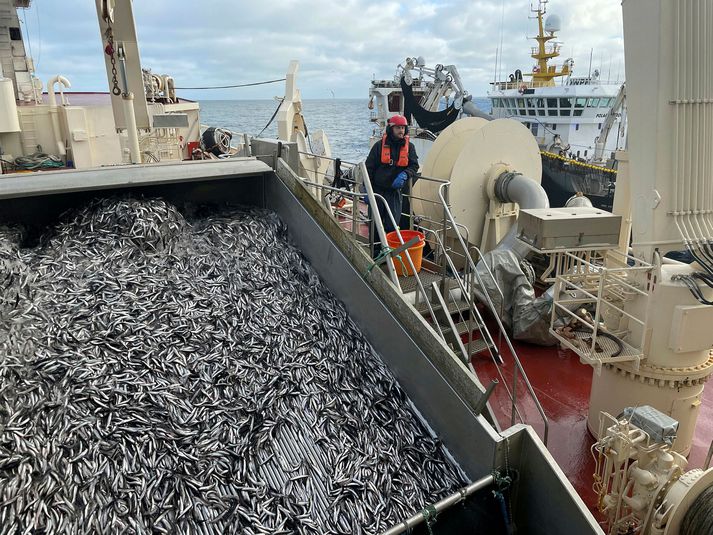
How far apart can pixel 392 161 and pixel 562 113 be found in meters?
21.4

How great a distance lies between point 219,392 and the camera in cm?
376

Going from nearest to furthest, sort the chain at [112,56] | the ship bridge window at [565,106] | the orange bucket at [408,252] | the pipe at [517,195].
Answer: the orange bucket at [408,252], the chain at [112,56], the pipe at [517,195], the ship bridge window at [565,106]

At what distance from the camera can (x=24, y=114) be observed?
35.7 feet

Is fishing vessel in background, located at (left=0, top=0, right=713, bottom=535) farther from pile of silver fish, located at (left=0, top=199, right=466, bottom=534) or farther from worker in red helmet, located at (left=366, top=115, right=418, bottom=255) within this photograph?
worker in red helmet, located at (left=366, top=115, right=418, bottom=255)

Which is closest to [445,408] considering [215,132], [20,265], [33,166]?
[20,265]

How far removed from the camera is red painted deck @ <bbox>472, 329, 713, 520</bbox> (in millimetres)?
5070

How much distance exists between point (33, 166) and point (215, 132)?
4452 mm

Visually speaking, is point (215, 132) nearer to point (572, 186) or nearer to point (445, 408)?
point (445, 408)

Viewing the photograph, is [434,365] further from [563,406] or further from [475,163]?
[475,163]

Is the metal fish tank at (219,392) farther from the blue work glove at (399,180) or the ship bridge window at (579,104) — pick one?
the ship bridge window at (579,104)

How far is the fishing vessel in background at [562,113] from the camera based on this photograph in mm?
22017

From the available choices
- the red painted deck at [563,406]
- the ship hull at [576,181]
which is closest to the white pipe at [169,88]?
the red painted deck at [563,406]

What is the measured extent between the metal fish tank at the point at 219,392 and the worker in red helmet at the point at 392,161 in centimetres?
188

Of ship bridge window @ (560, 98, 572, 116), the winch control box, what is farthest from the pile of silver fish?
ship bridge window @ (560, 98, 572, 116)
